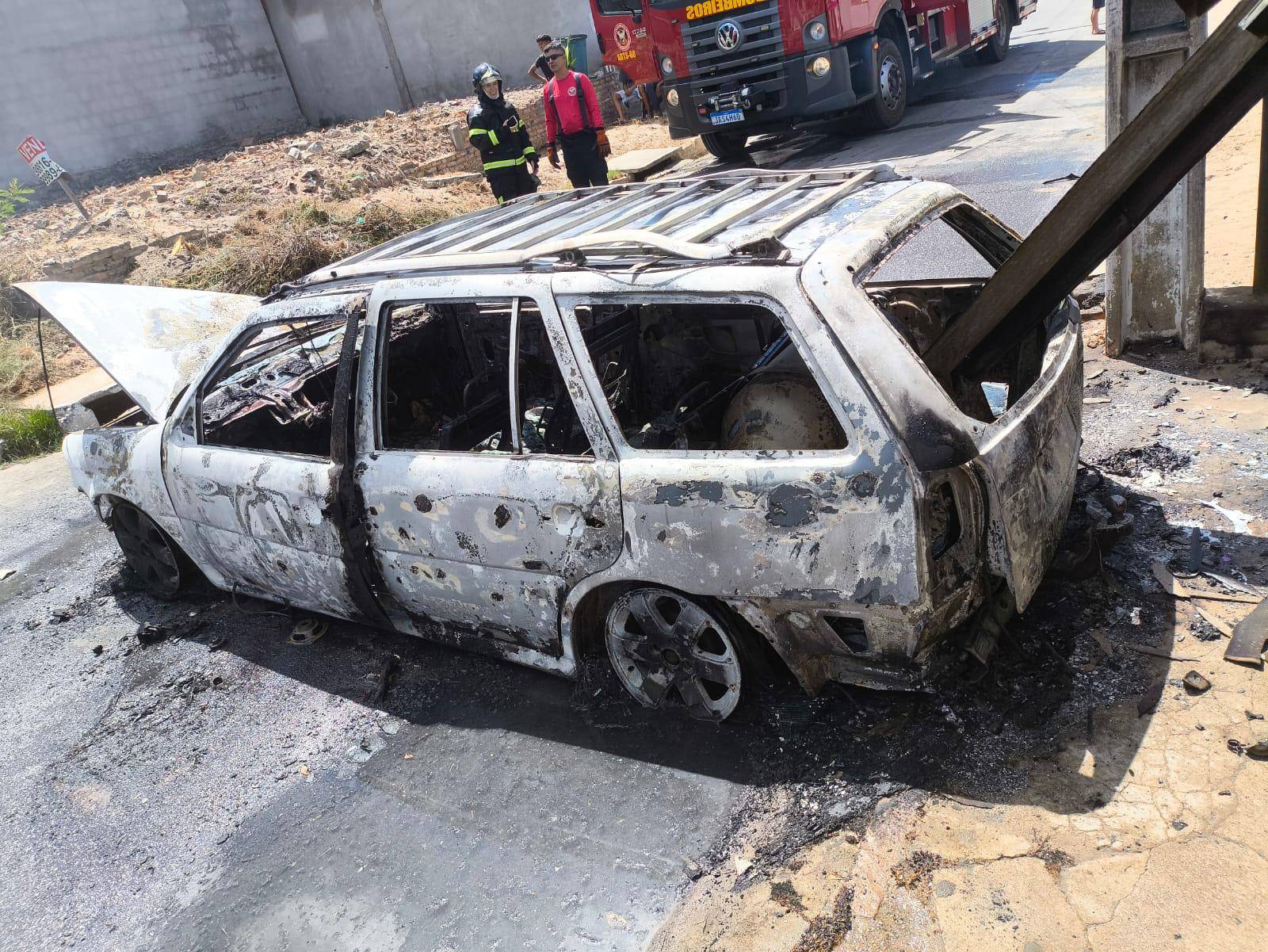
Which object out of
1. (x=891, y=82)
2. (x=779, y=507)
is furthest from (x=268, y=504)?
(x=891, y=82)

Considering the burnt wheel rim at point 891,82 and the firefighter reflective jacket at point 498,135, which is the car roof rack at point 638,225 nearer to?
the firefighter reflective jacket at point 498,135

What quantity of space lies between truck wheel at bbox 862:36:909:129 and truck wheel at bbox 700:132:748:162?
163 centimetres

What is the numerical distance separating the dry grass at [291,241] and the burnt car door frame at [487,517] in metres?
6.91

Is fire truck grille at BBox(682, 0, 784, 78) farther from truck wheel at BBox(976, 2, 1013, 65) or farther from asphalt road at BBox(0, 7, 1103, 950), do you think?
asphalt road at BBox(0, 7, 1103, 950)

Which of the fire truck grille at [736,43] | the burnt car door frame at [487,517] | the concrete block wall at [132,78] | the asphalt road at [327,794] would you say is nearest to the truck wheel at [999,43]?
the fire truck grille at [736,43]

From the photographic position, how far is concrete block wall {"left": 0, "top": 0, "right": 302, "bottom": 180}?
16.8 m

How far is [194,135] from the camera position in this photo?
63.7 ft

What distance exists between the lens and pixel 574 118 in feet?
31.9

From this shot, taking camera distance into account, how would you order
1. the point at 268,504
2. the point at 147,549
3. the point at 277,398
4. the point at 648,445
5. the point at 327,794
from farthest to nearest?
the point at 147,549, the point at 277,398, the point at 268,504, the point at 327,794, the point at 648,445

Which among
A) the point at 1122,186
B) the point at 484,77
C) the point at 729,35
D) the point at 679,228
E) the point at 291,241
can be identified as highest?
the point at 484,77

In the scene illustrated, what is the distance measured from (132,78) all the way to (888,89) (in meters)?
14.9

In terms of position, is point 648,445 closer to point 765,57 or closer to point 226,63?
point 765,57

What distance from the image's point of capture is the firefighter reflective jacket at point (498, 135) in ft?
29.6

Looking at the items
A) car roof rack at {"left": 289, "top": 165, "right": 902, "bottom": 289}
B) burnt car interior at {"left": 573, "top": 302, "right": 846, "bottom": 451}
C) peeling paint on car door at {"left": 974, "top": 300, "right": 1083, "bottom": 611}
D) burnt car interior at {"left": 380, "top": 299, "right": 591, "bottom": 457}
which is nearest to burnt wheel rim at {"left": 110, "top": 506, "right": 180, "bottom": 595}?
burnt car interior at {"left": 380, "top": 299, "right": 591, "bottom": 457}
